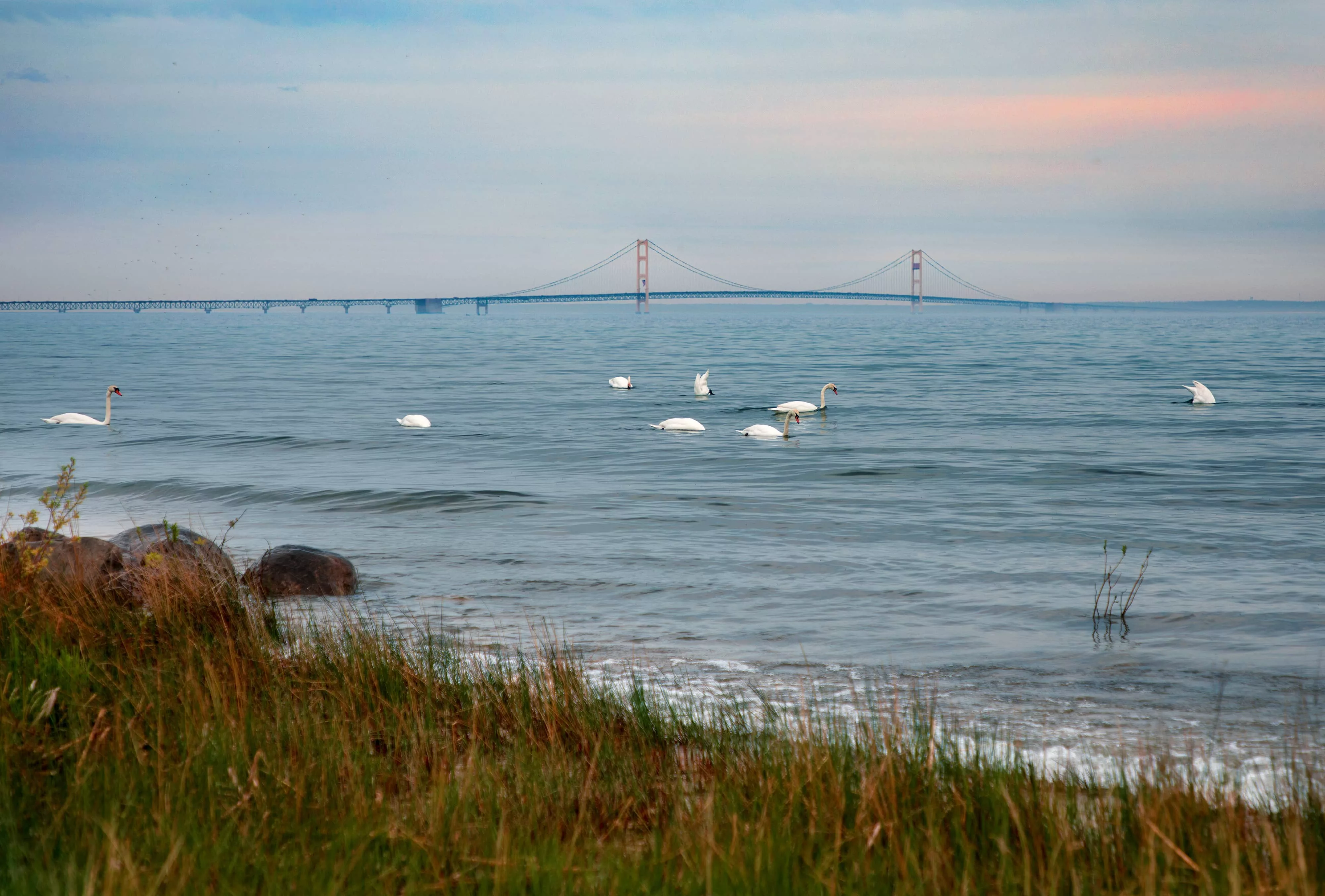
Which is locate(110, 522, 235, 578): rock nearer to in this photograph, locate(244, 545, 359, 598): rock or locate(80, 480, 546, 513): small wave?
locate(244, 545, 359, 598): rock

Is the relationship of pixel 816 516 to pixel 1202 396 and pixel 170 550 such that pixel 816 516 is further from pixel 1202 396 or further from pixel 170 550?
pixel 1202 396

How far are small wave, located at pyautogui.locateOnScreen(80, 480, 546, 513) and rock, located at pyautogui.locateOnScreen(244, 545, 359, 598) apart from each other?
3.87 meters

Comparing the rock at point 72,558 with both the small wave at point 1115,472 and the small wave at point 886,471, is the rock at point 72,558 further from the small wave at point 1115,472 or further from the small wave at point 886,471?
the small wave at point 1115,472

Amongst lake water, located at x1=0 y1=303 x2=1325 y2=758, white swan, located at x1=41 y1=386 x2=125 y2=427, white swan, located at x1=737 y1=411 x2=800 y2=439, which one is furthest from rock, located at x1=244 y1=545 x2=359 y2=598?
white swan, located at x1=41 y1=386 x2=125 y2=427

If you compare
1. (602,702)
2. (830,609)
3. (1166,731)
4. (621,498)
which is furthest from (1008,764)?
(621,498)

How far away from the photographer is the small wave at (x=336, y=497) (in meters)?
12.1

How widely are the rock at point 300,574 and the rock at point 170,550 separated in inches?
20.4

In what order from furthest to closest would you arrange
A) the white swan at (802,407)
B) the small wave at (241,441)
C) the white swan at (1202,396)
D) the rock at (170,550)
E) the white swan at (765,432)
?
1. the white swan at (1202,396)
2. the white swan at (802,407)
3. the white swan at (765,432)
4. the small wave at (241,441)
5. the rock at (170,550)

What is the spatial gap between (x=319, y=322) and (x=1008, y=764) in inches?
6411

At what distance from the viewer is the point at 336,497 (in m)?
12.7

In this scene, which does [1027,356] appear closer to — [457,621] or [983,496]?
[983,496]

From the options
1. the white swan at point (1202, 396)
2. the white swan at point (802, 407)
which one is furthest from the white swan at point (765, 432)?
the white swan at point (1202, 396)

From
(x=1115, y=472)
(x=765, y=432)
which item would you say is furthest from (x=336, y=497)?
(x=1115, y=472)

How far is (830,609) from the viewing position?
7473 mm
